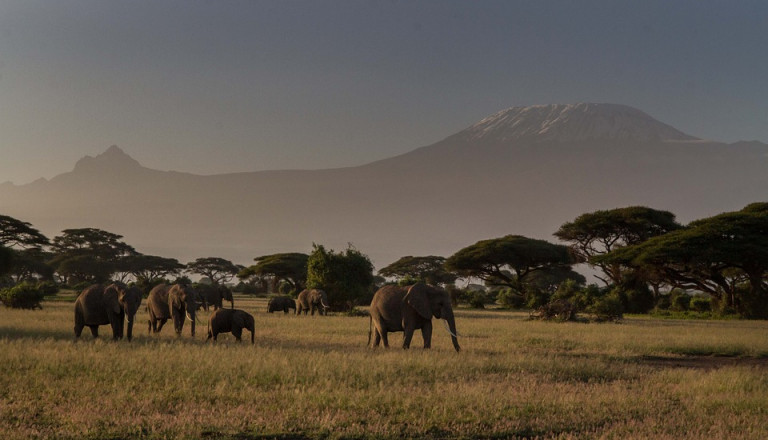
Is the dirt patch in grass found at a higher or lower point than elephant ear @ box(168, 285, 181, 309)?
lower

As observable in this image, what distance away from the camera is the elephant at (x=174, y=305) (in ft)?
68.9

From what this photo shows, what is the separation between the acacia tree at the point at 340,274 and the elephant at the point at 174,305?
23564 millimetres

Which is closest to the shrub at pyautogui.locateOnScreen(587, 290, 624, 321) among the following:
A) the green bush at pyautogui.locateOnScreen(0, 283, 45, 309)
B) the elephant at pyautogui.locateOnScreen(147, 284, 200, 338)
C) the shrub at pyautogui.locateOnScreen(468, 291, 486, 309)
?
the shrub at pyautogui.locateOnScreen(468, 291, 486, 309)

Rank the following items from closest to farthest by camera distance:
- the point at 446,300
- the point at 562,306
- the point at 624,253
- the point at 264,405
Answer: the point at 264,405 → the point at 446,300 → the point at 562,306 → the point at 624,253

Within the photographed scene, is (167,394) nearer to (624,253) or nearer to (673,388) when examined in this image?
(673,388)

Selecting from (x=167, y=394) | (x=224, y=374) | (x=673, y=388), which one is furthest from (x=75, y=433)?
(x=673, y=388)

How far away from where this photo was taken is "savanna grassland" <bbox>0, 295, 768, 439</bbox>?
872 cm

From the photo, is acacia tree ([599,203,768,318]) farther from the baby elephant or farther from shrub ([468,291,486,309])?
the baby elephant

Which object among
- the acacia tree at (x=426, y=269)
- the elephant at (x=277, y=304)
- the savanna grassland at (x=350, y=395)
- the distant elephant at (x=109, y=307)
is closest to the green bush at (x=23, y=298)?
the elephant at (x=277, y=304)

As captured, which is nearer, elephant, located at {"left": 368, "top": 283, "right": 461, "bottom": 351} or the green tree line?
elephant, located at {"left": 368, "top": 283, "right": 461, "bottom": 351}

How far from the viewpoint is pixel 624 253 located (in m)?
50.7

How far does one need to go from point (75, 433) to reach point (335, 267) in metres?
38.5

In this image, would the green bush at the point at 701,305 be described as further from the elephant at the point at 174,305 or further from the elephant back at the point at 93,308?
the elephant back at the point at 93,308

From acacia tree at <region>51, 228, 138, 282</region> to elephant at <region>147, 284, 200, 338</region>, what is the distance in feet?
231
